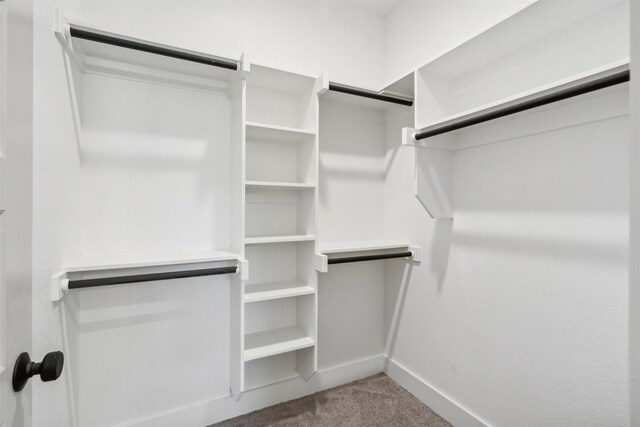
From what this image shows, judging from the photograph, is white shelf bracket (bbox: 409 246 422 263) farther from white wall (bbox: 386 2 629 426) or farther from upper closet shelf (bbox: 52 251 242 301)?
upper closet shelf (bbox: 52 251 242 301)

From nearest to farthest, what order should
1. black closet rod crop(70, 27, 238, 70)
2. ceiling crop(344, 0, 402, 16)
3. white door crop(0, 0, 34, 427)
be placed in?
1. white door crop(0, 0, 34, 427)
2. black closet rod crop(70, 27, 238, 70)
3. ceiling crop(344, 0, 402, 16)

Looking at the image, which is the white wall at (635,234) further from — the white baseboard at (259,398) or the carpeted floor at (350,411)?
the white baseboard at (259,398)

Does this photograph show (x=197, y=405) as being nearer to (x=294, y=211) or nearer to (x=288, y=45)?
(x=294, y=211)

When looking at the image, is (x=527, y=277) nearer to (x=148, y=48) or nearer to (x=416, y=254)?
(x=416, y=254)

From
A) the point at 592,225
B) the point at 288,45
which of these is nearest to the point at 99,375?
the point at 288,45

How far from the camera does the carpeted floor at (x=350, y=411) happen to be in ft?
5.59

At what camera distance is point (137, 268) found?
4.68ft

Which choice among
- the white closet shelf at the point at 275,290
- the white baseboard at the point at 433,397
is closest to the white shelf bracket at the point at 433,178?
the white closet shelf at the point at 275,290

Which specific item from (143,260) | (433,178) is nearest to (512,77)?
(433,178)

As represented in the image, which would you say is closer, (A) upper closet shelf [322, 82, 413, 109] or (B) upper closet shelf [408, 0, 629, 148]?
(B) upper closet shelf [408, 0, 629, 148]

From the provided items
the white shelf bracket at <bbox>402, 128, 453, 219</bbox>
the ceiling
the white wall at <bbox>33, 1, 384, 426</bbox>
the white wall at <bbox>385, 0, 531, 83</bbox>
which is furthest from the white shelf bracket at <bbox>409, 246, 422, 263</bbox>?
the ceiling

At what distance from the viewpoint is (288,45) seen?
1.92 metres

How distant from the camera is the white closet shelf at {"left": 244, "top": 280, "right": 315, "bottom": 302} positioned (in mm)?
1567

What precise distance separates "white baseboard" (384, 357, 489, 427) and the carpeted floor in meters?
0.03
